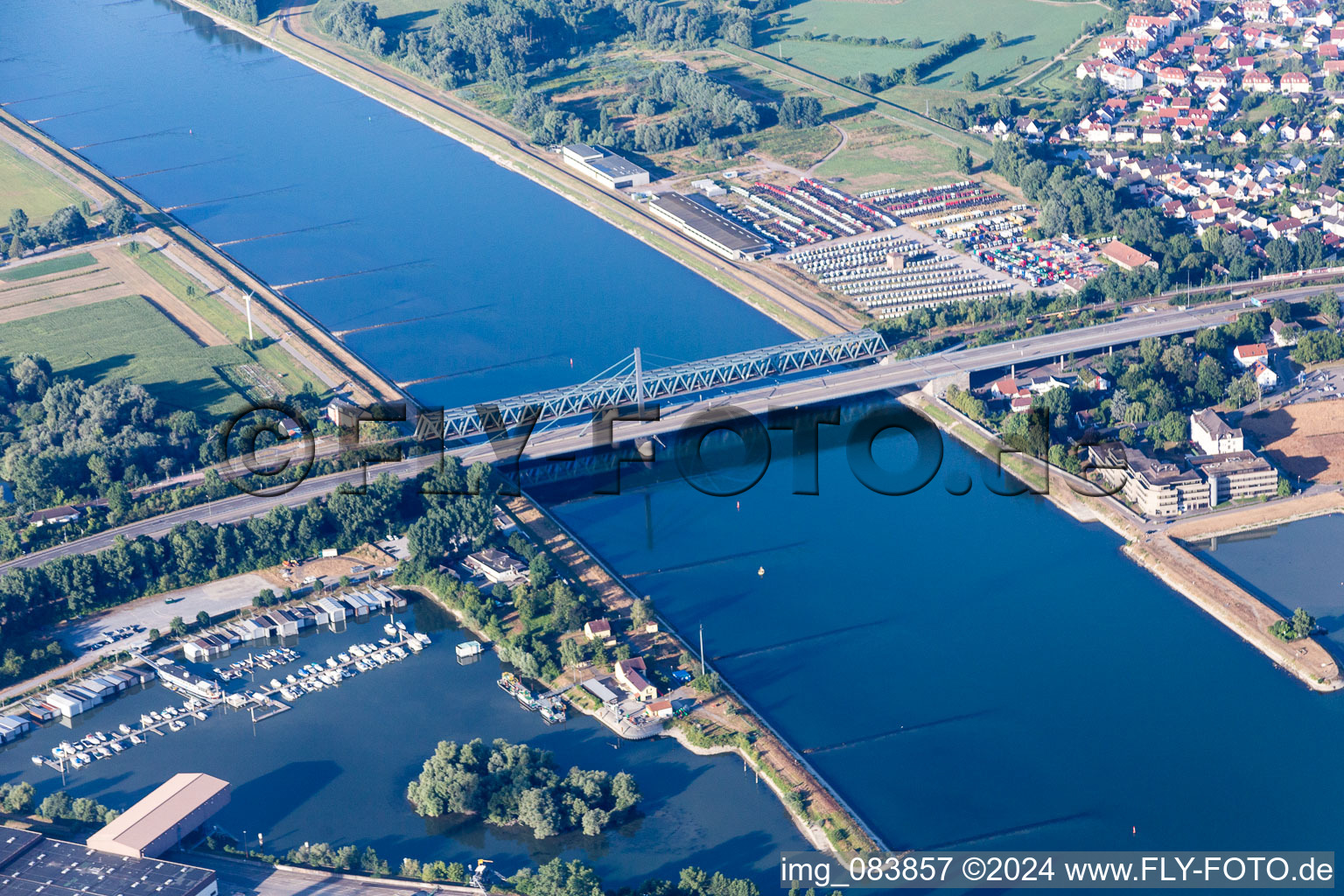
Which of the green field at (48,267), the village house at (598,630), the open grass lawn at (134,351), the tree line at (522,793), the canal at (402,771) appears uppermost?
the green field at (48,267)

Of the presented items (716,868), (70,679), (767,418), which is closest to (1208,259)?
(767,418)

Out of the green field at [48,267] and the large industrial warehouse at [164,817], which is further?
the green field at [48,267]

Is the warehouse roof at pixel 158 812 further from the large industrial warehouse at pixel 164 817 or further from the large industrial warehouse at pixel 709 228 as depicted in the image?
the large industrial warehouse at pixel 709 228

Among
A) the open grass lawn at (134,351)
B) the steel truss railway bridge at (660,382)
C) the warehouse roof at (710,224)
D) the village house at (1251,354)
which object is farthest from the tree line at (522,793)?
the warehouse roof at (710,224)

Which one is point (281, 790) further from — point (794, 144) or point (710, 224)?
point (794, 144)

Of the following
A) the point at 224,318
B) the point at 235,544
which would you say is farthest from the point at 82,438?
the point at 224,318

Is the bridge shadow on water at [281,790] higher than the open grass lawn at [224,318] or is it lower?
lower
